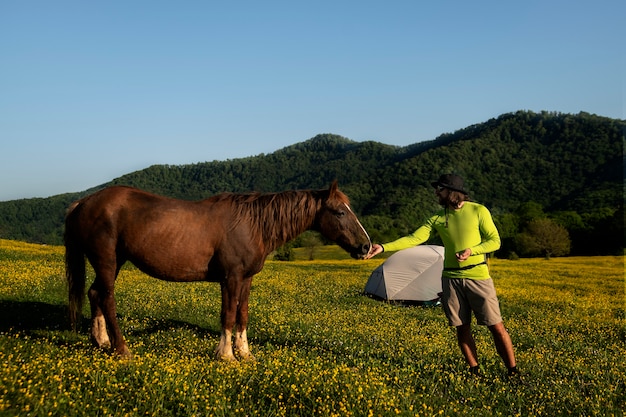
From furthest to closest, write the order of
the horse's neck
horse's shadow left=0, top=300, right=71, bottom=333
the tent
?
the tent, horse's shadow left=0, top=300, right=71, bottom=333, the horse's neck

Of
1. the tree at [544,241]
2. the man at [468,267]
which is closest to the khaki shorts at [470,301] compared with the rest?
the man at [468,267]

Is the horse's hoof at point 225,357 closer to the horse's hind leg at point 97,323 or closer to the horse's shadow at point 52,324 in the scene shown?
the horse's hind leg at point 97,323

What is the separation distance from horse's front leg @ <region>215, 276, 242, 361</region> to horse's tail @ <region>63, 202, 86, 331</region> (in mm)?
2562

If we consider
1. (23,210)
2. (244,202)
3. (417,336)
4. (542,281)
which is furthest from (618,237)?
(23,210)

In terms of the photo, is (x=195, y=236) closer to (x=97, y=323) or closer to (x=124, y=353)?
(x=124, y=353)

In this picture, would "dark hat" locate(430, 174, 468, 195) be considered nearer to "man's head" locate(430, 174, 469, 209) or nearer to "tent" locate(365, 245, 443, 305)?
"man's head" locate(430, 174, 469, 209)

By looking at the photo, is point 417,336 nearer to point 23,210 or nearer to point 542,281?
point 542,281

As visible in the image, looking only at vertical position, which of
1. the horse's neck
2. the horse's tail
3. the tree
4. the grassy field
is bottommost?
the tree

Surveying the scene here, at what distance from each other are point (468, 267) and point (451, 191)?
1258mm

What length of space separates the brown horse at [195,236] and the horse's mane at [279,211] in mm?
17

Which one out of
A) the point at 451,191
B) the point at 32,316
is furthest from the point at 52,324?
the point at 451,191

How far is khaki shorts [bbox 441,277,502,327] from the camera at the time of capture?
22.6 ft

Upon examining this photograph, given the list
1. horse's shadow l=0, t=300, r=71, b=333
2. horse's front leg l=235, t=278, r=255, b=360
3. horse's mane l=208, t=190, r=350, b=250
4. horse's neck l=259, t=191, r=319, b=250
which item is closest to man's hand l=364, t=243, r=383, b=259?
horse's mane l=208, t=190, r=350, b=250

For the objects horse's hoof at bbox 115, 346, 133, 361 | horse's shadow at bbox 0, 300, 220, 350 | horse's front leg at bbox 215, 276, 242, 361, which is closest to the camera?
horse's hoof at bbox 115, 346, 133, 361
